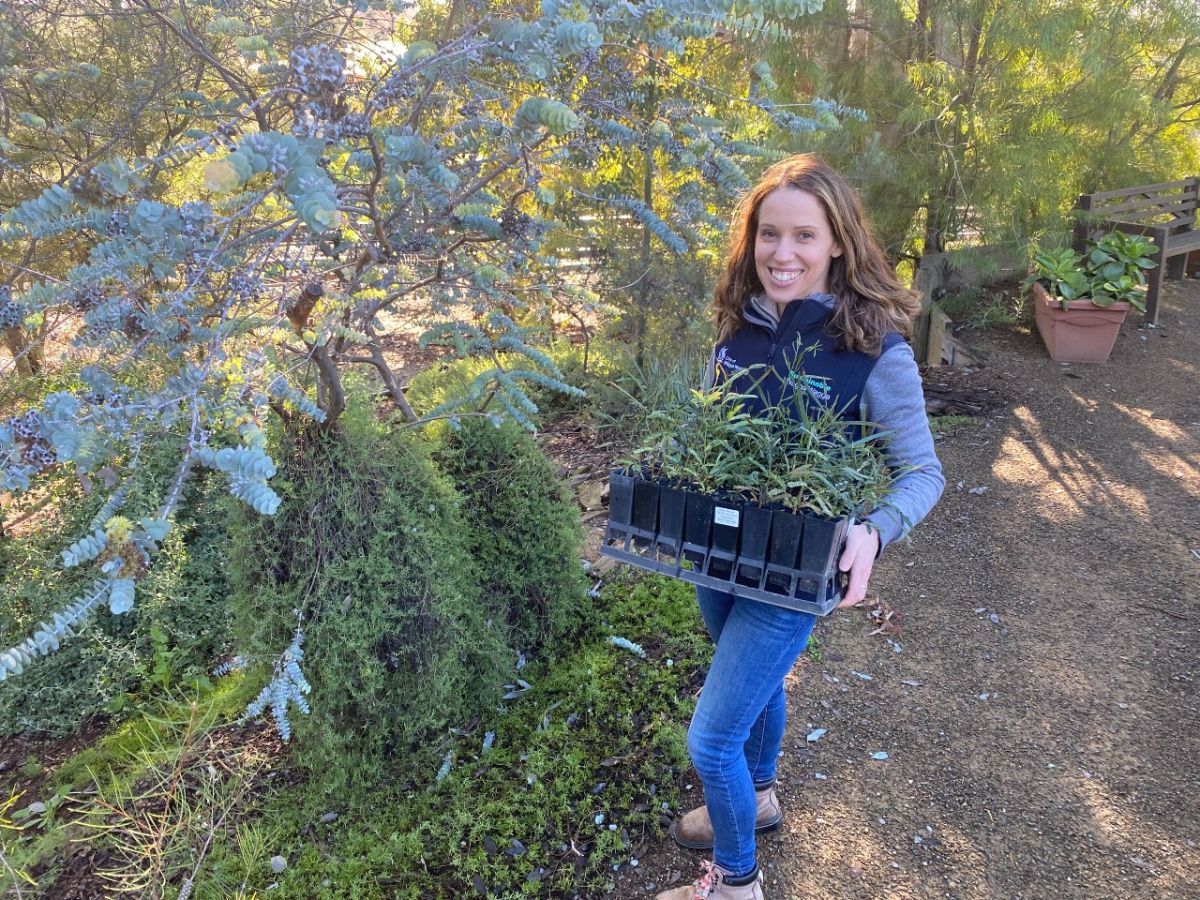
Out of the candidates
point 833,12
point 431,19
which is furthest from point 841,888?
point 833,12

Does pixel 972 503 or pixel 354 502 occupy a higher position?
pixel 354 502

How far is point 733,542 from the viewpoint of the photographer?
5.52 feet

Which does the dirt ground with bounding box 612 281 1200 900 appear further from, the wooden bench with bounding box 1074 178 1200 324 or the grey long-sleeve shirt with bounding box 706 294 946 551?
the wooden bench with bounding box 1074 178 1200 324

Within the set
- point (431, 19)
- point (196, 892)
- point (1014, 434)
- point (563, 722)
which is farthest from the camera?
point (1014, 434)

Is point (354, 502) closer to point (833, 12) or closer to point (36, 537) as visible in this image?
point (36, 537)

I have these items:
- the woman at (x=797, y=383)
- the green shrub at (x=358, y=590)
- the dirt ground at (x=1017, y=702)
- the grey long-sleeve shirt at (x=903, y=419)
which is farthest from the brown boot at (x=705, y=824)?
the grey long-sleeve shirt at (x=903, y=419)

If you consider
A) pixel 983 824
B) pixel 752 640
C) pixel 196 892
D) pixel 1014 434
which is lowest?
pixel 196 892

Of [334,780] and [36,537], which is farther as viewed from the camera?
[36,537]

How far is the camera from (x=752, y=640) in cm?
170

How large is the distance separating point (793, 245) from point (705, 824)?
1.65 metres

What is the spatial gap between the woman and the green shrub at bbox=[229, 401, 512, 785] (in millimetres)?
872

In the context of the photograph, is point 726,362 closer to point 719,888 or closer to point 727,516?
point 727,516

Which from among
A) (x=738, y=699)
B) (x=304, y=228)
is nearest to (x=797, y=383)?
(x=738, y=699)

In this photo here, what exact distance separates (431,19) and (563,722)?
11.9ft
